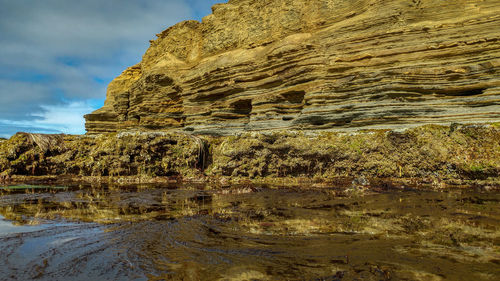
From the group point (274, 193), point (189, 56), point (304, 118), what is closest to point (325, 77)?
point (304, 118)

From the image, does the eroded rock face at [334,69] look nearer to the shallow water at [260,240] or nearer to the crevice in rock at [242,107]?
the crevice in rock at [242,107]

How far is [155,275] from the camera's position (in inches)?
123

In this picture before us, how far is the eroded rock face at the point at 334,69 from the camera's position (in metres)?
14.2

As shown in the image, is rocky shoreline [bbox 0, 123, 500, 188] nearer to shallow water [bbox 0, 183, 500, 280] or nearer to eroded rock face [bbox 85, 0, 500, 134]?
eroded rock face [bbox 85, 0, 500, 134]

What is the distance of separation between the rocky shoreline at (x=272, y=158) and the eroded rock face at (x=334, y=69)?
2347 millimetres

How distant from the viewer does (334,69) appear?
17469 millimetres

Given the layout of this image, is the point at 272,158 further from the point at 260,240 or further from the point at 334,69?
the point at 260,240

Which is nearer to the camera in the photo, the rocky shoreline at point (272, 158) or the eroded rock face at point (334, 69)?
the rocky shoreline at point (272, 158)

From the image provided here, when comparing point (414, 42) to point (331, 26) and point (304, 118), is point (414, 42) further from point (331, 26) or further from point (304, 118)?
point (304, 118)

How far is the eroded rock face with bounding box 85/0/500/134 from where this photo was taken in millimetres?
14219

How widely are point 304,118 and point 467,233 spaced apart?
1261 centimetres

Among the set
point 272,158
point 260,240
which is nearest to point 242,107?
point 272,158

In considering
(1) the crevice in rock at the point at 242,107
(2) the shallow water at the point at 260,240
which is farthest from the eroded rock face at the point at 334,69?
(2) the shallow water at the point at 260,240

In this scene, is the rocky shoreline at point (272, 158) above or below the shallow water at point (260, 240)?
above
